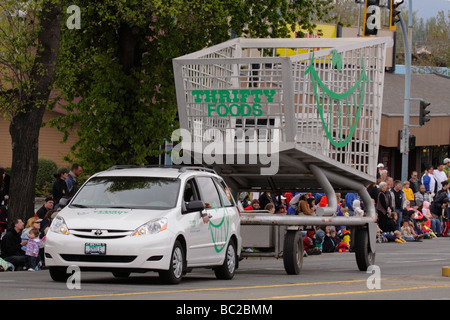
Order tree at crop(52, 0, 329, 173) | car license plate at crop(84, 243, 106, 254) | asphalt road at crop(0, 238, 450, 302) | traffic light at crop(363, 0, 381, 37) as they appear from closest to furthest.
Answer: asphalt road at crop(0, 238, 450, 302) → car license plate at crop(84, 243, 106, 254) → tree at crop(52, 0, 329, 173) → traffic light at crop(363, 0, 381, 37)

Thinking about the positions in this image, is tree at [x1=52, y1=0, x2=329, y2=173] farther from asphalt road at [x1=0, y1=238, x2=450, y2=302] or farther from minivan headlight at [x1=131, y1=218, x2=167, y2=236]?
minivan headlight at [x1=131, y1=218, x2=167, y2=236]

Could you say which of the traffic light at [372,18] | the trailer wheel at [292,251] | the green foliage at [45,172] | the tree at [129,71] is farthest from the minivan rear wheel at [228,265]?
the green foliage at [45,172]

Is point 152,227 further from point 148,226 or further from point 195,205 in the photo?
point 195,205

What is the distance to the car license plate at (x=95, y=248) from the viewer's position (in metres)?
14.7

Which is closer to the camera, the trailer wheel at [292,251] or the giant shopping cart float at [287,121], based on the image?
the giant shopping cart float at [287,121]

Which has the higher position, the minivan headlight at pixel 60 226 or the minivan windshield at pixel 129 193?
the minivan windshield at pixel 129 193

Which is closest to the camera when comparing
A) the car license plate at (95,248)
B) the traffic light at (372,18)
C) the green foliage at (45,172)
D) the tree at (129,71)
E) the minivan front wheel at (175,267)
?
the car license plate at (95,248)

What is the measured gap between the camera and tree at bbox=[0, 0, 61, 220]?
2119 centimetres

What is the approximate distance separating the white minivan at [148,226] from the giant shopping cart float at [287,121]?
2.22ft

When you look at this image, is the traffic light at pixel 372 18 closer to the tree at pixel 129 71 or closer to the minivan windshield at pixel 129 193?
the tree at pixel 129 71

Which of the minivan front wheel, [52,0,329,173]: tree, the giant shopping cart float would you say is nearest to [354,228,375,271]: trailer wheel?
the giant shopping cart float

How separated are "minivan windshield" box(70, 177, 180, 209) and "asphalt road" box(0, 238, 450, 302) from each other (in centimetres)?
113

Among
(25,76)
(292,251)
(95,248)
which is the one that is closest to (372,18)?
(25,76)
